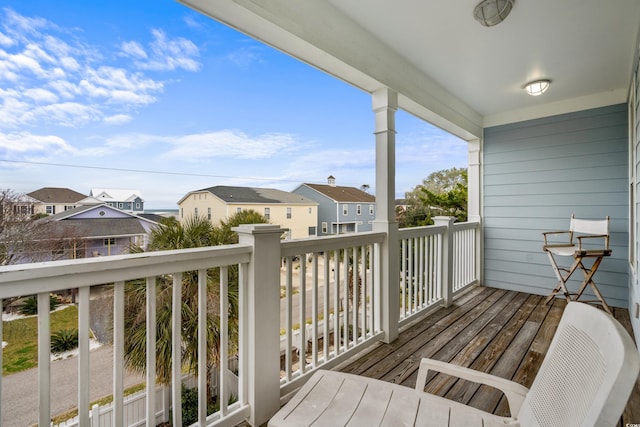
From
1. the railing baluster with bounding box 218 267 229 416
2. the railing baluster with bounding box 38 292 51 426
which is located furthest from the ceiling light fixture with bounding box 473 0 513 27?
the railing baluster with bounding box 38 292 51 426

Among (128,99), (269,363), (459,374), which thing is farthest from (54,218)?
(459,374)

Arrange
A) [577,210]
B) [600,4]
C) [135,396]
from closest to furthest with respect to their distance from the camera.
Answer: [135,396]
[600,4]
[577,210]

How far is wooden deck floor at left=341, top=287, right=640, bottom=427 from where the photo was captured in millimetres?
1965

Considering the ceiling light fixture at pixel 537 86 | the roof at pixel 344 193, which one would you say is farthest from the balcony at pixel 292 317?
the ceiling light fixture at pixel 537 86

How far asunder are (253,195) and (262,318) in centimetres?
71

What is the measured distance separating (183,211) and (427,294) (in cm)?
282

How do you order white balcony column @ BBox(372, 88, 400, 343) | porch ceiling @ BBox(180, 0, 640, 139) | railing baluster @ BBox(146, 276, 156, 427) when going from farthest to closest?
1. white balcony column @ BBox(372, 88, 400, 343)
2. porch ceiling @ BBox(180, 0, 640, 139)
3. railing baluster @ BBox(146, 276, 156, 427)

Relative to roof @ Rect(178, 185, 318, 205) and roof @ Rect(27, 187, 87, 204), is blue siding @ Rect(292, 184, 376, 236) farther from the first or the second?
roof @ Rect(27, 187, 87, 204)

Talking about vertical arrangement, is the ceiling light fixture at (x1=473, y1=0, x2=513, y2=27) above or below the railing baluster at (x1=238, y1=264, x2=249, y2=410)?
above

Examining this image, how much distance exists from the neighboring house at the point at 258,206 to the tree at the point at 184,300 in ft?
0.15

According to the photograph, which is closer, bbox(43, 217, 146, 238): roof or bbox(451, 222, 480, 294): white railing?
bbox(43, 217, 146, 238): roof

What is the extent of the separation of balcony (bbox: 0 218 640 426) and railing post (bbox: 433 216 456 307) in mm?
17

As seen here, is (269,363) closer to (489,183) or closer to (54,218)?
(54,218)

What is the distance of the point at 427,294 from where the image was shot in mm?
3369
